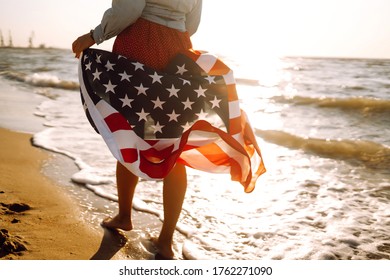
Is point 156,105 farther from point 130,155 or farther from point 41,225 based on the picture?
point 41,225

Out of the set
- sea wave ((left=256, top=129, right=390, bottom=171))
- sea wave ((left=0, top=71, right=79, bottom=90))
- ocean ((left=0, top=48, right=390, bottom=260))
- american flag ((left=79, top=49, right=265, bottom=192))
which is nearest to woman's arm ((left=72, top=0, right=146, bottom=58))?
american flag ((left=79, top=49, right=265, bottom=192))

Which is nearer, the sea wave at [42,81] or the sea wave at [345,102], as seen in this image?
the sea wave at [345,102]

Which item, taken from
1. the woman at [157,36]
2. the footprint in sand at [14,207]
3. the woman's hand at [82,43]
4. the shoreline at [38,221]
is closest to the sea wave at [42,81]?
the shoreline at [38,221]

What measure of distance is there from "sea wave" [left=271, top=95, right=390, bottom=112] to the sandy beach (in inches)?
245

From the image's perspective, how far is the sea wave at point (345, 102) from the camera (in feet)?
23.7

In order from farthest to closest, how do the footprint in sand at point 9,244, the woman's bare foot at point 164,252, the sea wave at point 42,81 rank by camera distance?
1. the sea wave at point 42,81
2. the woman's bare foot at point 164,252
3. the footprint in sand at point 9,244

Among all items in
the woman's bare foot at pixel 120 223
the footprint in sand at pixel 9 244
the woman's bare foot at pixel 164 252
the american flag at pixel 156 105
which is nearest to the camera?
the american flag at pixel 156 105

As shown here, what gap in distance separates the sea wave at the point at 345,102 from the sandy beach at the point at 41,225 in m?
6.23

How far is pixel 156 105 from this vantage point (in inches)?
68.6

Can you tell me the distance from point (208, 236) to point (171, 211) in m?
0.44

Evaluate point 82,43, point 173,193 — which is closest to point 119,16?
point 82,43

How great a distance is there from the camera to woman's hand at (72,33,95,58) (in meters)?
1.80

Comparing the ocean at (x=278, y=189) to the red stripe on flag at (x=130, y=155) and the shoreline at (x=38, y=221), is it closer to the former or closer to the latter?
the shoreline at (x=38, y=221)
